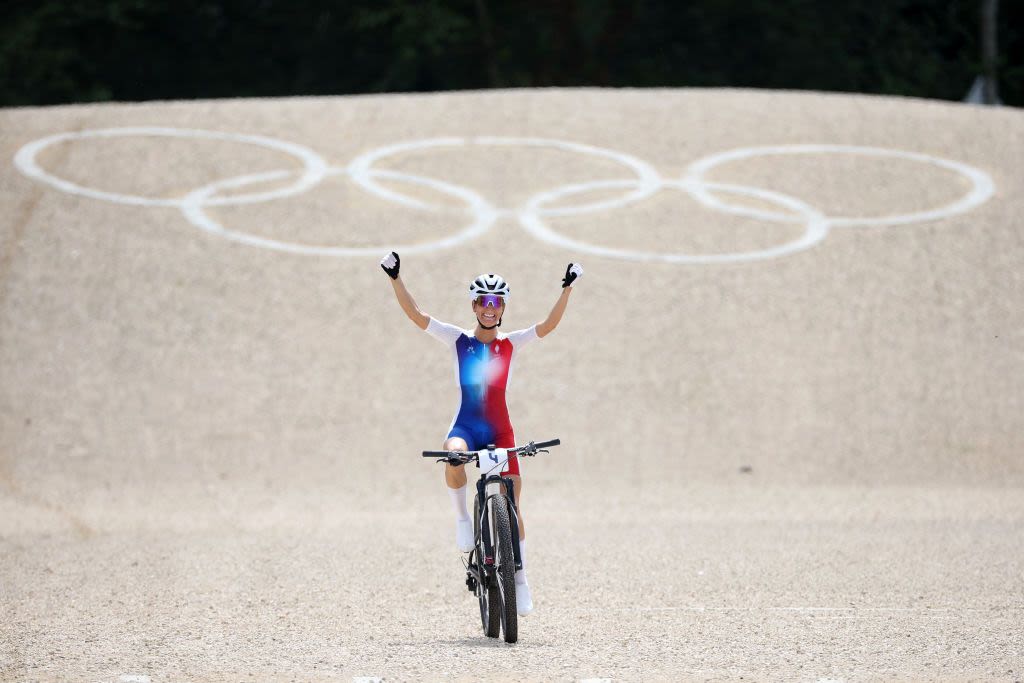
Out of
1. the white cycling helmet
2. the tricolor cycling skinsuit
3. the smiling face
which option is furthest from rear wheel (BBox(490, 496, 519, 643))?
the white cycling helmet

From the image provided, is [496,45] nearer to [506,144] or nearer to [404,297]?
[506,144]

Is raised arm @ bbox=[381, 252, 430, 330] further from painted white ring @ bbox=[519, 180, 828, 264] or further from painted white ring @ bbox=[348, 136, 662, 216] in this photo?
painted white ring @ bbox=[348, 136, 662, 216]

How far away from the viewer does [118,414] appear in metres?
12.9

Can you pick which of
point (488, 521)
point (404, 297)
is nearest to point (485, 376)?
point (404, 297)

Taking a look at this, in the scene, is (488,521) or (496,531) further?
(488,521)

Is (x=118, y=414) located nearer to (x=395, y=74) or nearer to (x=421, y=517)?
(x=421, y=517)

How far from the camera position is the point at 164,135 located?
17.6 meters

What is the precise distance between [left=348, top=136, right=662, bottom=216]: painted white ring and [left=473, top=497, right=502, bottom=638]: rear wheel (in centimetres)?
934

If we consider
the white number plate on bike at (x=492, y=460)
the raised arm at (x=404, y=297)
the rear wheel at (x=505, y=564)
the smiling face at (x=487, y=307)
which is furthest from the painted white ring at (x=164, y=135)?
the rear wheel at (x=505, y=564)

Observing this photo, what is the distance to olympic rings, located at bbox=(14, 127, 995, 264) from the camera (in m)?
15.2

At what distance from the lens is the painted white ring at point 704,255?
15.1 meters

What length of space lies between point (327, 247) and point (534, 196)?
2806mm

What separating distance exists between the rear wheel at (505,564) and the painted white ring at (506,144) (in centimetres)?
964

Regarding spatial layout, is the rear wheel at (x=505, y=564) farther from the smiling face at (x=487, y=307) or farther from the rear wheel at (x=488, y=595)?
the smiling face at (x=487, y=307)
